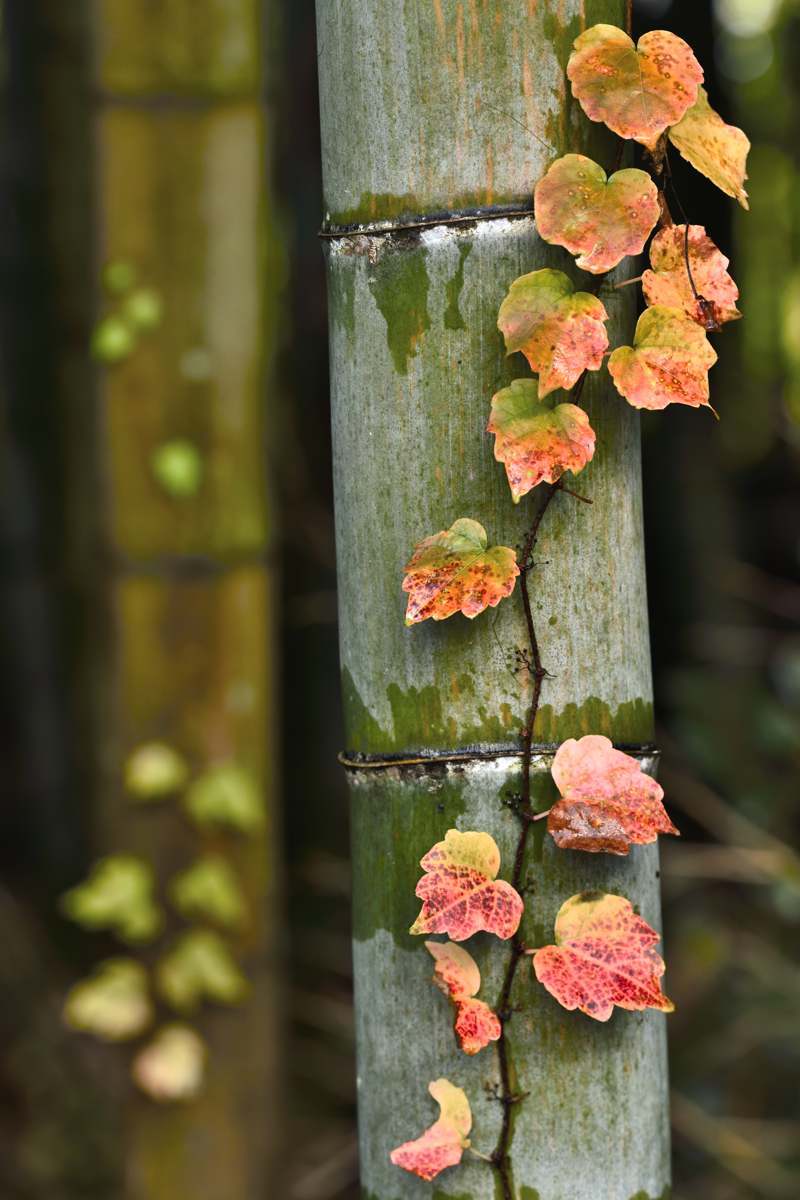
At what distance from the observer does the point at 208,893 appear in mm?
2121

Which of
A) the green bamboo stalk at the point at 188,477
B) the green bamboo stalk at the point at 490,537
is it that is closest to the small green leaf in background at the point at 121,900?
the green bamboo stalk at the point at 188,477

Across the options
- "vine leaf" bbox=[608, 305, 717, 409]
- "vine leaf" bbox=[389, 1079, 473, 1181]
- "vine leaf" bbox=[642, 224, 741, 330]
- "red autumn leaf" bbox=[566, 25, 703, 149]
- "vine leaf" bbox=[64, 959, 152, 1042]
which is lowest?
"vine leaf" bbox=[64, 959, 152, 1042]

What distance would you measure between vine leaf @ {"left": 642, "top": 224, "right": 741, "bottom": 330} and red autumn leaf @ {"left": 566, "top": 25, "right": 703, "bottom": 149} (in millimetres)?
65

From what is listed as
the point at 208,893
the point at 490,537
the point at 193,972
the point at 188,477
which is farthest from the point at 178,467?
the point at 490,537

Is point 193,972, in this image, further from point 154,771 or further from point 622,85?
point 622,85

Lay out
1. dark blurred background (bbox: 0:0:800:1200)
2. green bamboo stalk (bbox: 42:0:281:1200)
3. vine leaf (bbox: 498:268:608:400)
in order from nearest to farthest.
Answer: vine leaf (bbox: 498:268:608:400), green bamboo stalk (bbox: 42:0:281:1200), dark blurred background (bbox: 0:0:800:1200)

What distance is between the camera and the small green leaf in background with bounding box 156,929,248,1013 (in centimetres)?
212

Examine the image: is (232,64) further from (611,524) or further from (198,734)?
(611,524)

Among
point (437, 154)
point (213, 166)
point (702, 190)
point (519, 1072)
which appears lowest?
point (519, 1072)

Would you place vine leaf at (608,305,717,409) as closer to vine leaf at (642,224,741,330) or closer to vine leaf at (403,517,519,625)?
vine leaf at (642,224,741,330)

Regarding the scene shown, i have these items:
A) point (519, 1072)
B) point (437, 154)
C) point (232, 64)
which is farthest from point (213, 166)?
point (519, 1072)

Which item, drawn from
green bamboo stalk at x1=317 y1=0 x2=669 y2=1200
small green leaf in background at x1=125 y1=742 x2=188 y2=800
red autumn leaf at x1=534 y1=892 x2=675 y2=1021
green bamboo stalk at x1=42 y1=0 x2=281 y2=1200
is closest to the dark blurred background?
green bamboo stalk at x1=42 y1=0 x2=281 y2=1200

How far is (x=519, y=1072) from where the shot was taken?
761 millimetres

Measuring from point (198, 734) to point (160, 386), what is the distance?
2.00 feet
